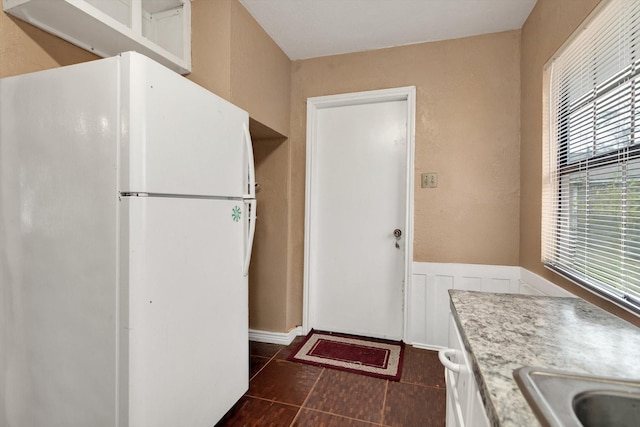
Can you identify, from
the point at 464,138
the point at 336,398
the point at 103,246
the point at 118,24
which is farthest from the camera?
the point at 464,138

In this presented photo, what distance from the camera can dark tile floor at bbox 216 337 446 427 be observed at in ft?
5.23

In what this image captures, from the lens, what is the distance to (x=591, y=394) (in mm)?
581

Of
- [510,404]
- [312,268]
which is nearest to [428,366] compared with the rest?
[312,268]

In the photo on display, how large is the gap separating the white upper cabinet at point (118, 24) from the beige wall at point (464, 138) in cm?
136

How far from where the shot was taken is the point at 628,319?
39.2 inches

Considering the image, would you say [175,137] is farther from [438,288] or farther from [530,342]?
[438,288]

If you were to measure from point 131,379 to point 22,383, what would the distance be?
0.58 metres

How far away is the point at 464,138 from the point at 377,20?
3.47 feet

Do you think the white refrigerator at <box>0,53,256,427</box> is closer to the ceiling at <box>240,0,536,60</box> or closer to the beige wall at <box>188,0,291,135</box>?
the beige wall at <box>188,0,291,135</box>

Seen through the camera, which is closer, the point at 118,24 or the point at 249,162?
the point at 118,24

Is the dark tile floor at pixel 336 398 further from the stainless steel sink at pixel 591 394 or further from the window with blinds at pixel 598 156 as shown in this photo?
the stainless steel sink at pixel 591 394

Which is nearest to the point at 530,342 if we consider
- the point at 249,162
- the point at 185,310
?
the point at 185,310

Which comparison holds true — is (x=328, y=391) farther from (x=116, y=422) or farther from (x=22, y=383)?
(x=22, y=383)

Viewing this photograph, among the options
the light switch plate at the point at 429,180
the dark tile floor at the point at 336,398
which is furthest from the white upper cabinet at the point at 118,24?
the dark tile floor at the point at 336,398
